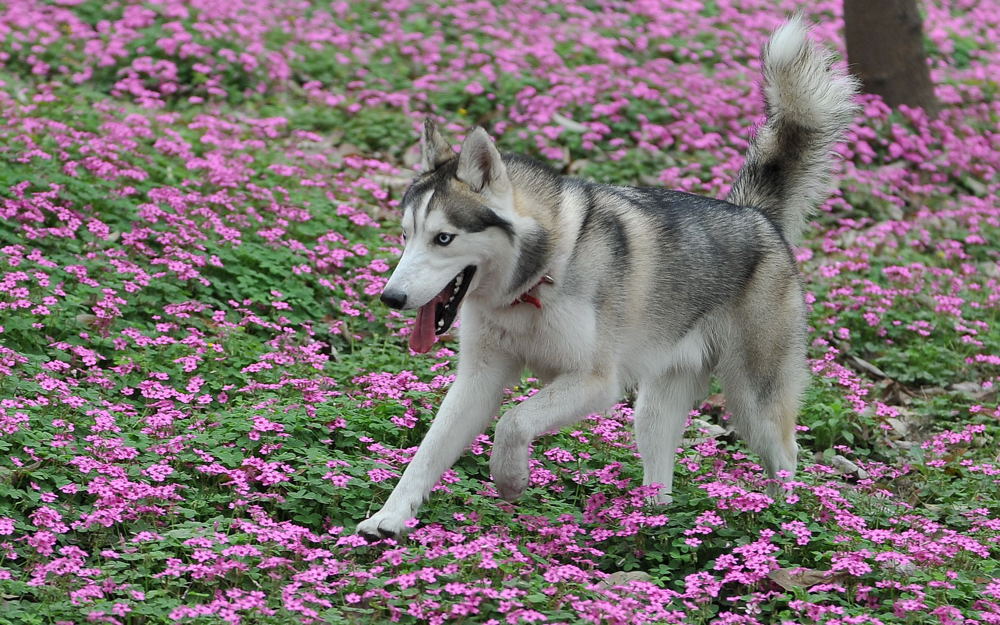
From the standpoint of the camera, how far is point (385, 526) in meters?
4.89

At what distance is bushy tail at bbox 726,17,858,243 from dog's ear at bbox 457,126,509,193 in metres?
1.97

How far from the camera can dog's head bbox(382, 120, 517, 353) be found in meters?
4.86

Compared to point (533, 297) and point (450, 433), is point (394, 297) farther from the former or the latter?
point (450, 433)

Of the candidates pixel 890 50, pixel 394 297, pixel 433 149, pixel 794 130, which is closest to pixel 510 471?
pixel 394 297

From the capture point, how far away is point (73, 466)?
5.05 m

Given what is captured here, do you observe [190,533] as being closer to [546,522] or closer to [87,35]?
[546,522]

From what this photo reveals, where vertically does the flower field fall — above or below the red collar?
→ below

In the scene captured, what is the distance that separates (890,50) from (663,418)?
779 cm

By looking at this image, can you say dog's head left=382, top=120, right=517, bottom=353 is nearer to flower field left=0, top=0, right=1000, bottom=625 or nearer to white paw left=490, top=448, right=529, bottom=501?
white paw left=490, top=448, right=529, bottom=501

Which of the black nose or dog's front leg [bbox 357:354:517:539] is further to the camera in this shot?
dog's front leg [bbox 357:354:517:539]

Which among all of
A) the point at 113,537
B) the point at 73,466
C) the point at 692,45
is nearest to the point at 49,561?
the point at 113,537

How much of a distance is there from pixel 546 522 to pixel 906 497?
2.30m

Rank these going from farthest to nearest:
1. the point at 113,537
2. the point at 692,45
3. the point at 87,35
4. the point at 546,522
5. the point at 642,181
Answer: the point at 692,45 < the point at 87,35 < the point at 642,181 < the point at 546,522 < the point at 113,537

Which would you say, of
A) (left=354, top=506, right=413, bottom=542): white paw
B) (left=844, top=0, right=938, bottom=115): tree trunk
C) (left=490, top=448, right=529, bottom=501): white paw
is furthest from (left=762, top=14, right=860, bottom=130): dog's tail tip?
(left=844, top=0, right=938, bottom=115): tree trunk
